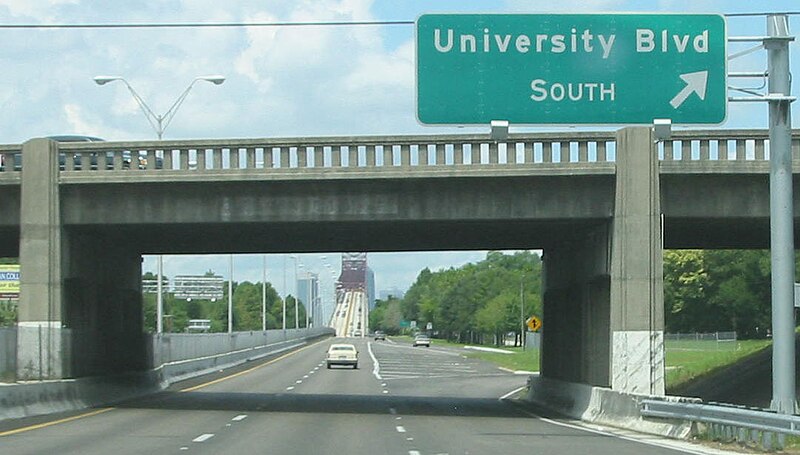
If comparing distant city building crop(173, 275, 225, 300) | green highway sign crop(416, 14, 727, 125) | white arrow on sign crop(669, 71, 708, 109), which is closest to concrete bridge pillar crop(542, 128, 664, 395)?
white arrow on sign crop(669, 71, 708, 109)

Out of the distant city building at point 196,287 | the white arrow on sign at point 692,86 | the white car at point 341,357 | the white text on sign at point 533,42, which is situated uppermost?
the white text on sign at point 533,42

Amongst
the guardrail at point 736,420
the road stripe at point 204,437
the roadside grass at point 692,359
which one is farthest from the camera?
the roadside grass at point 692,359

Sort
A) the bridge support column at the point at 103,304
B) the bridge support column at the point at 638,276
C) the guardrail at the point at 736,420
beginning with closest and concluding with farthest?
the guardrail at the point at 736,420 < the bridge support column at the point at 638,276 < the bridge support column at the point at 103,304

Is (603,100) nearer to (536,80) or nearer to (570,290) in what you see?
(536,80)

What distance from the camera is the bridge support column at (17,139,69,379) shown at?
1227 inches

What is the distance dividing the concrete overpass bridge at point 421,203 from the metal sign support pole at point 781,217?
274 inches

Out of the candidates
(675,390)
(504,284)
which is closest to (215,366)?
(675,390)

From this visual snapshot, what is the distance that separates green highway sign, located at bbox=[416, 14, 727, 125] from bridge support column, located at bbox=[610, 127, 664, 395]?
7095 millimetres

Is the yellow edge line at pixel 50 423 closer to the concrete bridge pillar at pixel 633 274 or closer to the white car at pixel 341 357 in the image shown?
the concrete bridge pillar at pixel 633 274

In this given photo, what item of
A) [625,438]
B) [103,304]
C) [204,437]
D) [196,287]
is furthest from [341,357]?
[196,287]

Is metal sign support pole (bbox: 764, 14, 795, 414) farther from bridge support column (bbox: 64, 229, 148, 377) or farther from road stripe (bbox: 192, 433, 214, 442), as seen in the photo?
bridge support column (bbox: 64, 229, 148, 377)

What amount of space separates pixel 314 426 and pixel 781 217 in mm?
11478

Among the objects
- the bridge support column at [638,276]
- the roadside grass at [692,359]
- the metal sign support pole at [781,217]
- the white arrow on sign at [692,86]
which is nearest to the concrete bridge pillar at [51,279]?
the bridge support column at [638,276]

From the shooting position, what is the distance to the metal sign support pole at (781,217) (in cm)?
2106
